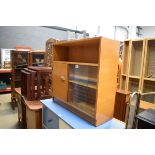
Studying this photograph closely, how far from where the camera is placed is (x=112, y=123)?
146 centimetres

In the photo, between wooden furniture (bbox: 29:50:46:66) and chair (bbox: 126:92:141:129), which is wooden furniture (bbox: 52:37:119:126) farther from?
wooden furniture (bbox: 29:50:46:66)

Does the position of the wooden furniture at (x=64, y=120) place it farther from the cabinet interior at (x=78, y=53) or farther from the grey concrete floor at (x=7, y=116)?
the grey concrete floor at (x=7, y=116)

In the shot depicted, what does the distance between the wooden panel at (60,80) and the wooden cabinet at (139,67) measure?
1.58 metres

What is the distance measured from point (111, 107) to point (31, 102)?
1299mm

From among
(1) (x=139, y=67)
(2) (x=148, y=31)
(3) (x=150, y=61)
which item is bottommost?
(1) (x=139, y=67)

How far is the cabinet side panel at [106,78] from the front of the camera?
4.15 feet

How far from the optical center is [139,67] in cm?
286

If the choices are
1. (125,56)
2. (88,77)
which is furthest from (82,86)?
(125,56)

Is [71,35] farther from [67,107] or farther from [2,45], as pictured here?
[67,107]

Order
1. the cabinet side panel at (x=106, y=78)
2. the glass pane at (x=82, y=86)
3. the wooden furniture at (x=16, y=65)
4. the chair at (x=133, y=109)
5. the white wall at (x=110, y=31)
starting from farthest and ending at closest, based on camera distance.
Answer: the white wall at (x=110, y=31)
the wooden furniture at (x=16, y=65)
the glass pane at (x=82, y=86)
the cabinet side panel at (x=106, y=78)
the chair at (x=133, y=109)

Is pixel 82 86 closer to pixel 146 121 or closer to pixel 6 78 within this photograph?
pixel 146 121

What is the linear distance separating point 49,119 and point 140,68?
1908mm

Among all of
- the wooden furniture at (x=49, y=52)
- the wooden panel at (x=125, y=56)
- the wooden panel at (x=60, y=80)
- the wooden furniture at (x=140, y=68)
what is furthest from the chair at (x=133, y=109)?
the wooden furniture at (x=49, y=52)
